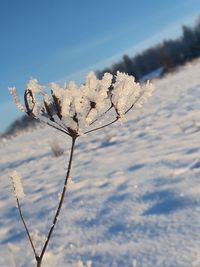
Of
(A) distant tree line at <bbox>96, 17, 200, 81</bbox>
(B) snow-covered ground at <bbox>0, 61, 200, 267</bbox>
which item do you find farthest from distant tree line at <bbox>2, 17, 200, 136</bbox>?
(B) snow-covered ground at <bbox>0, 61, 200, 267</bbox>

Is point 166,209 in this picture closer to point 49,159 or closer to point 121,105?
point 121,105

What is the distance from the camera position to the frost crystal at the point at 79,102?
1.34 metres

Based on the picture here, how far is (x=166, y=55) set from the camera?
180ft

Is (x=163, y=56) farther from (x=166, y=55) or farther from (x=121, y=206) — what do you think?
(x=121, y=206)

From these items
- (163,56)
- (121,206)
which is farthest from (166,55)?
(121,206)

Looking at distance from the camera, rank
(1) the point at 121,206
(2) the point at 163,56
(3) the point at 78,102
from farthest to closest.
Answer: (2) the point at 163,56 < (1) the point at 121,206 < (3) the point at 78,102

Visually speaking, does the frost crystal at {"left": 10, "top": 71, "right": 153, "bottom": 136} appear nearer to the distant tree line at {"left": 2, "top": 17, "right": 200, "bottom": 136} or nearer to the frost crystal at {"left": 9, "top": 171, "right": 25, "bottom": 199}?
the frost crystal at {"left": 9, "top": 171, "right": 25, "bottom": 199}

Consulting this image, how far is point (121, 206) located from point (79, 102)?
2225mm

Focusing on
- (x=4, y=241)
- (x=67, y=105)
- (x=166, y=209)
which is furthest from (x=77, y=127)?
(x=4, y=241)

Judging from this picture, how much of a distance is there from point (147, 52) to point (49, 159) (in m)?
81.2

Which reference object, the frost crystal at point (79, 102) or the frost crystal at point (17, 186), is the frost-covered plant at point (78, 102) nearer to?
the frost crystal at point (79, 102)

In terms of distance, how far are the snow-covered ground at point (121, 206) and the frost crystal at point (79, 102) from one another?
1.49ft

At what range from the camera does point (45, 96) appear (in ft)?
4.57

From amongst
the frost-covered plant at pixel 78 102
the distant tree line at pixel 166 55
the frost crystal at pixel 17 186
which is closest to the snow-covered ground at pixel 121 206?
the frost crystal at pixel 17 186
